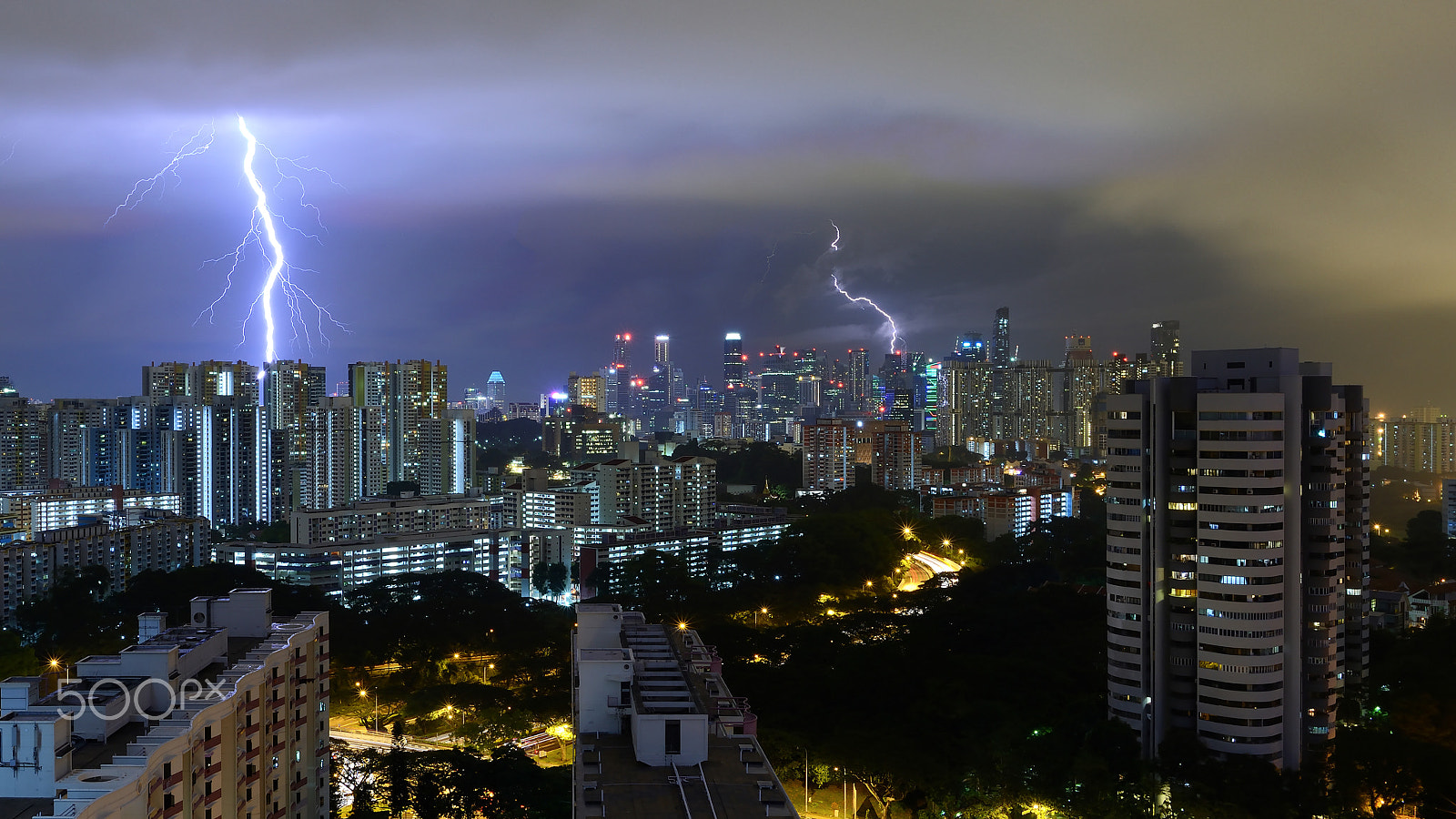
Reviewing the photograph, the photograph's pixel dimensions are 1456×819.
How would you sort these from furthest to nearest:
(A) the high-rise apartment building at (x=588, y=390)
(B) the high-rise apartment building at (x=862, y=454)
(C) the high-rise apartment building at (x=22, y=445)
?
1. (A) the high-rise apartment building at (x=588, y=390)
2. (B) the high-rise apartment building at (x=862, y=454)
3. (C) the high-rise apartment building at (x=22, y=445)

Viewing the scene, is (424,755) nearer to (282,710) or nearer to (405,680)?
(282,710)

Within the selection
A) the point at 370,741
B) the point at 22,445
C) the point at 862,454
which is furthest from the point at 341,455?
the point at 370,741

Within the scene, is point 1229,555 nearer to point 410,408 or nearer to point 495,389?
point 410,408

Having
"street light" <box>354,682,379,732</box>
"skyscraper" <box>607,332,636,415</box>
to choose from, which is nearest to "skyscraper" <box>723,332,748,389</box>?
"skyscraper" <box>607,332,636,415</box>

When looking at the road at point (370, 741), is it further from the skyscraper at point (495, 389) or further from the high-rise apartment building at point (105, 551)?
the skyscraper at point (495, 389)

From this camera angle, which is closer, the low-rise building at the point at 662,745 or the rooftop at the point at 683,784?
the rooftop at the point at 683,784

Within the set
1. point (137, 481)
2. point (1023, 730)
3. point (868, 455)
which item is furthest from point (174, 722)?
point (868, 455)

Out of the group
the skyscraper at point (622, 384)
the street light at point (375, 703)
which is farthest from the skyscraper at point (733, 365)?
the street light at point (375, 703)

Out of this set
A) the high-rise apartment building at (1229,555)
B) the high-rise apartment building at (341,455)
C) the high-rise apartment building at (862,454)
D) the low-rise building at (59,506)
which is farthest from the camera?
the high-rise apartment building at (862,454)
